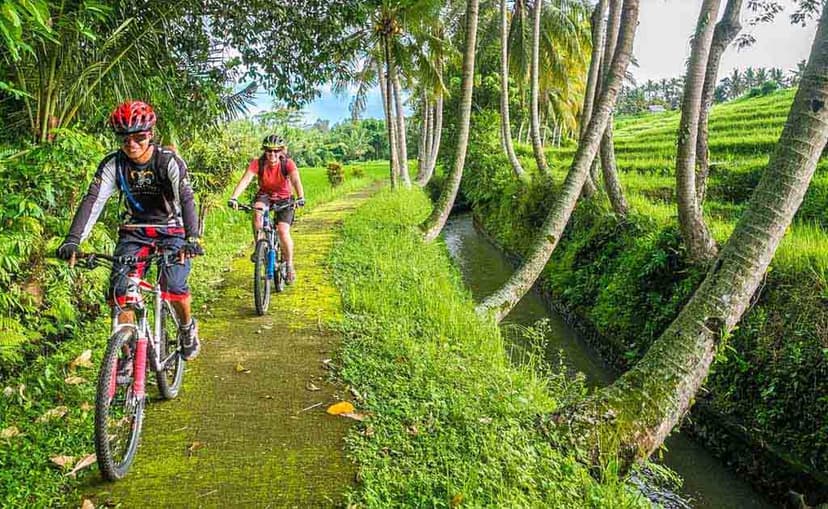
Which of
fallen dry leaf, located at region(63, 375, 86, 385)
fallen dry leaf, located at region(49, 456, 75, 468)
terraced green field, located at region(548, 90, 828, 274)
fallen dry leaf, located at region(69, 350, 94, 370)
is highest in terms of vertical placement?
terraced green field, located at region(548, 90, 828, 274)

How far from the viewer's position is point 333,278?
7.01 meters

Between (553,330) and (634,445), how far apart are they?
5643 millimetres

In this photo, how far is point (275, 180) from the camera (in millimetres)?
5582

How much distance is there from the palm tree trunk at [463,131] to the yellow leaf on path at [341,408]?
19.7 ft

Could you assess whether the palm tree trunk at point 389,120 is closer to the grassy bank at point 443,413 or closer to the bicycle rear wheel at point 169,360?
the grassy bank at point 443,413

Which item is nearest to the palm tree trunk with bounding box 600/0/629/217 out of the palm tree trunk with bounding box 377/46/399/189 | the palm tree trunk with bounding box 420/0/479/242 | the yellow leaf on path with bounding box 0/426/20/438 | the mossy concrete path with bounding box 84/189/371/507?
the palm tree trunk with bounding box 420/0/479/242

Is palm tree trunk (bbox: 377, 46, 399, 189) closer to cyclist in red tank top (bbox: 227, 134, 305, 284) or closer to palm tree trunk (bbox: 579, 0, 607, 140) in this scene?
palm tree trunk (bbox: 579, 0, 607, 140)

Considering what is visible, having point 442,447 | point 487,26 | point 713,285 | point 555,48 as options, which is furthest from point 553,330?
point 487,26

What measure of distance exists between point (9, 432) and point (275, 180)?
310 cm

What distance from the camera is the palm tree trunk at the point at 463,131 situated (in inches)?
340

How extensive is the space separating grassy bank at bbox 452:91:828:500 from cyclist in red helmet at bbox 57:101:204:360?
363 cm

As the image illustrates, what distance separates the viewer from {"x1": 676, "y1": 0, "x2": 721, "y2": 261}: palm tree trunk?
614 cm

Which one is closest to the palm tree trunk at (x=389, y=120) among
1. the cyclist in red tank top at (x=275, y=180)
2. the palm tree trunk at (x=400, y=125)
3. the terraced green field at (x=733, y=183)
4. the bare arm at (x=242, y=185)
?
the palm tree trunk at (x=400, y=125)

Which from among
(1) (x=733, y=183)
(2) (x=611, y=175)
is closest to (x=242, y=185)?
(2) (x=611, y=175)
